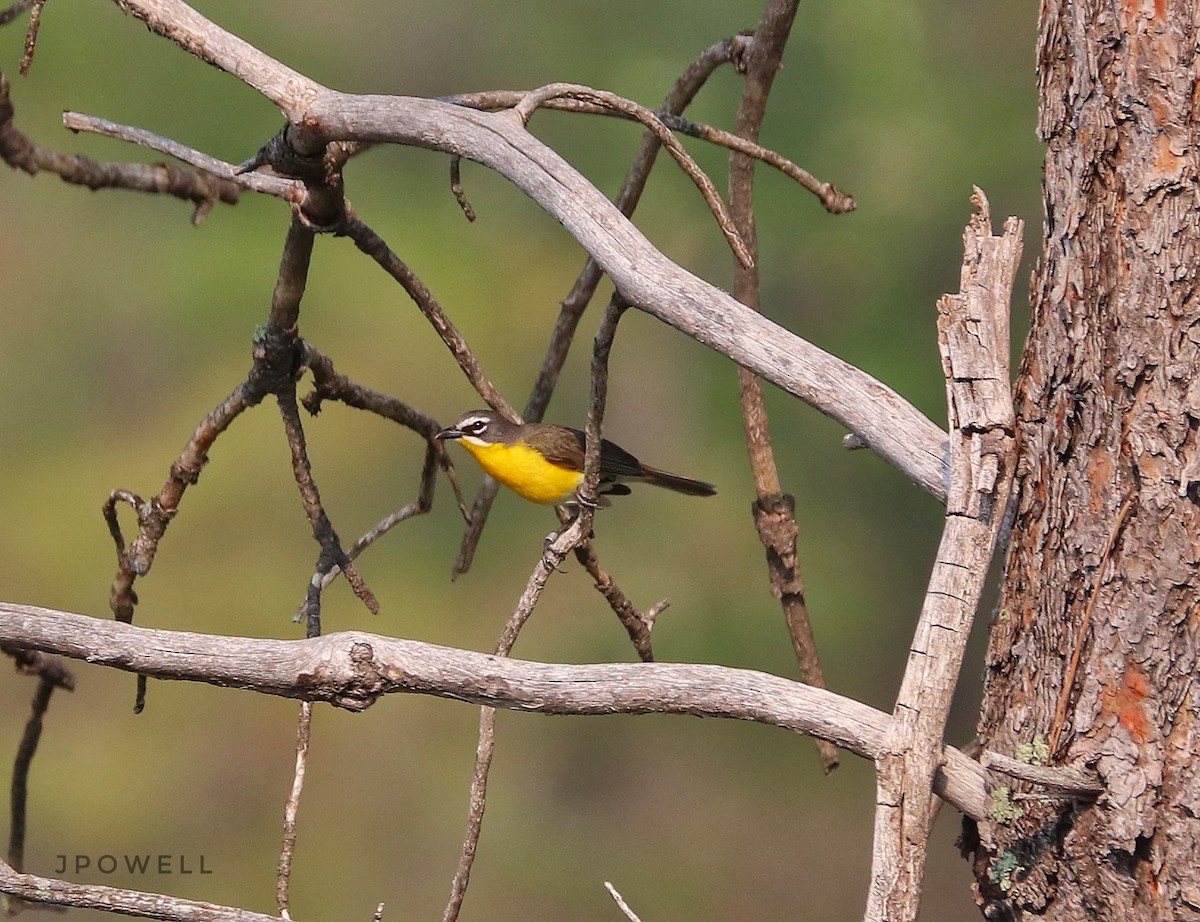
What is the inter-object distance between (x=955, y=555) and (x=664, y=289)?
31 cm

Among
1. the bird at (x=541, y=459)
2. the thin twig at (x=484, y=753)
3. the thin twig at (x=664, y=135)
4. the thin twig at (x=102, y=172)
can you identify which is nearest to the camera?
the thin twig at (x=664, y=135)

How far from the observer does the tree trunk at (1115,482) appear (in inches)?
38.4

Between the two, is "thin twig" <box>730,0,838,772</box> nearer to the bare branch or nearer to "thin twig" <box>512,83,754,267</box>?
"thin twig" <box>512,83,754,267</box>

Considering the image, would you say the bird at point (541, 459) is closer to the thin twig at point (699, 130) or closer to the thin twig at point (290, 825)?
the thin twig at point (699, 130)

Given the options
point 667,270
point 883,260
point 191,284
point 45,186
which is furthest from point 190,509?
point 667,270

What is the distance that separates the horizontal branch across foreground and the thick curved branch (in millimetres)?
210

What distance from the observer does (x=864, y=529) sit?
3.89m

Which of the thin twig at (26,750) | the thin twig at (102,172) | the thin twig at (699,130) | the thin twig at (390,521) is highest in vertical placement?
the thin twig at (699,130)

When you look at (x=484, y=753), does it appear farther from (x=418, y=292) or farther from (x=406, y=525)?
(x=406, y=525)

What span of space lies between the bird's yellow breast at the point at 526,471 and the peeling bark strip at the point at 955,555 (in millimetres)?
1940

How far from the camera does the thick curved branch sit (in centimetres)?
97

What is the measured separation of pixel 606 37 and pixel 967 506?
315 centimetres

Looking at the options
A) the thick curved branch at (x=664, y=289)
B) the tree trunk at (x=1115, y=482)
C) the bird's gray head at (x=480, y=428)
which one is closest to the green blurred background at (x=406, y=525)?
the bird's gray head at (x=480, y=428)

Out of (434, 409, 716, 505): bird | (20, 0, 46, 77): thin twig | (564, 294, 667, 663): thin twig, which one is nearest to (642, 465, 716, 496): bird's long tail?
(434, 409, 716, 505): bird
